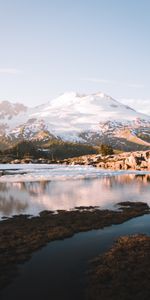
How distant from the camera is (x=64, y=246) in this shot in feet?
119

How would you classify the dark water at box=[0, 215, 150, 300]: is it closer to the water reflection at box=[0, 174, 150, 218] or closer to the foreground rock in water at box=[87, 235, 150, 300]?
the foreground rock in water at box=[87, 235, 150, 300]

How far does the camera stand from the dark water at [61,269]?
81.0 feet

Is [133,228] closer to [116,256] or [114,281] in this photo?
[116,256]

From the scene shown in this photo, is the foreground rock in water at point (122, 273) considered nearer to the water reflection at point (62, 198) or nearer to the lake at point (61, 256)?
the lake at point (61, 256)

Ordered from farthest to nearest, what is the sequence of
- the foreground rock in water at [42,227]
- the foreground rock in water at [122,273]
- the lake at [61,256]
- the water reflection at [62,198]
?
the water reflection at [62,198] < the foreground rock in water at [42,227] < the lake at [61,256] < the foreground rock in water at [122,273]

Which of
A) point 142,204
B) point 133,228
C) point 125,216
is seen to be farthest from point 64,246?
point 142,204

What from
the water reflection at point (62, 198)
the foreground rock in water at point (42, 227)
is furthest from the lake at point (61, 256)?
the foreground rock in water at point (42, 227)

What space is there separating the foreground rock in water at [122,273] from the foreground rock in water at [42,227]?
7230mm

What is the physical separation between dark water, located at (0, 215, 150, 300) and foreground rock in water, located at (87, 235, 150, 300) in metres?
1.06

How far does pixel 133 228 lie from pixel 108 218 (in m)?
6.09

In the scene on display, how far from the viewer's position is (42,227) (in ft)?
148

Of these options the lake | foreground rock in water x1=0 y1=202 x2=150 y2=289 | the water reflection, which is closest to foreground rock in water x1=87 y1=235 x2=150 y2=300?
the lake

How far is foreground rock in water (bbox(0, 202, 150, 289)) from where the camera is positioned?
106 feet

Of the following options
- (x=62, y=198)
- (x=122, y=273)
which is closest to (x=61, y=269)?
(x=122, y=273)
